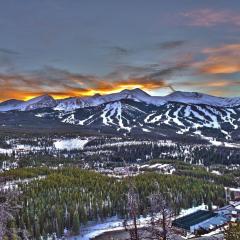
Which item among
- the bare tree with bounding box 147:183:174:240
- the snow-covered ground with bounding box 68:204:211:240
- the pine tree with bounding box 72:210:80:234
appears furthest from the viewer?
the pine tree with bounding box 72:210:80:234

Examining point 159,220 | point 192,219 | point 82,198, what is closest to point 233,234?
point 159,220

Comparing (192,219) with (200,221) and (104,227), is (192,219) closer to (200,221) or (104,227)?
(200,221)

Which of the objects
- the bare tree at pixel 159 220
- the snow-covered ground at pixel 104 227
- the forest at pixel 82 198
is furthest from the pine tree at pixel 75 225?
A: the bare tree at pixel 159 220

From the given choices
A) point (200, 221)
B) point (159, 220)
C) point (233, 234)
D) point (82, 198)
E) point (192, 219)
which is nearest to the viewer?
point (233, 234)

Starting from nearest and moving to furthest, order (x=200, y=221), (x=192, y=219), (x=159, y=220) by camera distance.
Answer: (x=159, y=220) → (x=200, y=221) → (x=192, y=219)

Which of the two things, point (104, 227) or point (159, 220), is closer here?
point (159, 220)

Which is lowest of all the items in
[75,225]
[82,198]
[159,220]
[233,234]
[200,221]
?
[200,221]

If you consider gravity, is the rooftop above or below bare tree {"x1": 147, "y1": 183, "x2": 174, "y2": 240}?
below

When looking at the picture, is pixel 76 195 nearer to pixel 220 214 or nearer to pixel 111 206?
pixel 111 206

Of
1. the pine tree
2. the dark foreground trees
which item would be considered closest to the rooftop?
the pine tree

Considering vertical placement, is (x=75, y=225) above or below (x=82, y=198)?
below

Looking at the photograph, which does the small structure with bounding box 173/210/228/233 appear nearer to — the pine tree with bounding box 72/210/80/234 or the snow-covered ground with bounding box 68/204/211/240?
the snow-covered ground with bounding box 68/204/211/240

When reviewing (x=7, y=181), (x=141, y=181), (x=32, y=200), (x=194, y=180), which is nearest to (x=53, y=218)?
(x=32, y=200)

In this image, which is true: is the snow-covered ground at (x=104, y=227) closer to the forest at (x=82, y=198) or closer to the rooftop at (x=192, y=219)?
the forest at (x=82, y=198)
